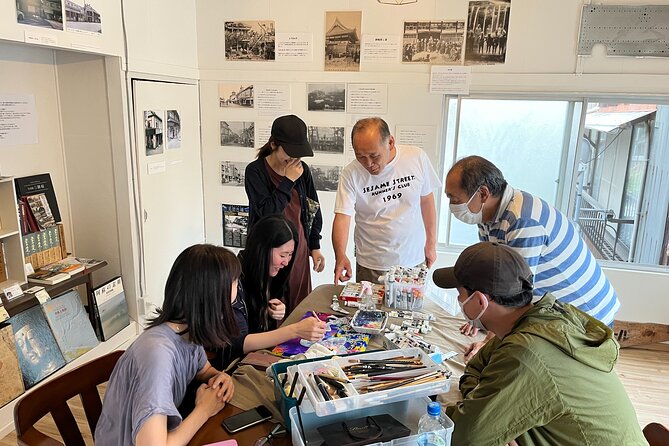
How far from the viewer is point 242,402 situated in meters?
1.36

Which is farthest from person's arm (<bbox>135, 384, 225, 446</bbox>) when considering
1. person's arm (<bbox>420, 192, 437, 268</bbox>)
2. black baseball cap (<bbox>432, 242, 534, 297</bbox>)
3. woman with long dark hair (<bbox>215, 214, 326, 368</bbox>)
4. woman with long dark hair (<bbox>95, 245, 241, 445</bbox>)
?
person's arm (<bbox>420, 192, 437, 268</bbox>)

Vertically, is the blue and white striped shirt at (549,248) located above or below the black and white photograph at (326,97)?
below

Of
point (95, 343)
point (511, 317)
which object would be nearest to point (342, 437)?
point (511, 317)

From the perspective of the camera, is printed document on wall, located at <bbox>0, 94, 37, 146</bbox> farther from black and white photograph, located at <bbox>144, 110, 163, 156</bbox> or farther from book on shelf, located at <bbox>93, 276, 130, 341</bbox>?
book on shelf, located at <bbox>93, 276, 130, 341</bbox>

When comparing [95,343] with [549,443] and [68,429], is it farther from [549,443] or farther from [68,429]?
[549,443]

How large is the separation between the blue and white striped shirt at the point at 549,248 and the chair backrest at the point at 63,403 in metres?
1.36

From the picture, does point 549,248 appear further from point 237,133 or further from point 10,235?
point 237,133

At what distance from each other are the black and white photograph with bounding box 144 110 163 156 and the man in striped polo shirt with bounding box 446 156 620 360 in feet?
7.08

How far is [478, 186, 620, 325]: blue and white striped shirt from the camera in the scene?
64.3 inches

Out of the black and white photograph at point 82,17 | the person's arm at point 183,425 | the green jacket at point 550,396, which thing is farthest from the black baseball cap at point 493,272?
the black and white photograph at point 82,17

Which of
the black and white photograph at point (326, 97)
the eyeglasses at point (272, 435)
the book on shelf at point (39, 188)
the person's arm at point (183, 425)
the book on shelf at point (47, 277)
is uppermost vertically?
the black and white photograph at point (326, 97)

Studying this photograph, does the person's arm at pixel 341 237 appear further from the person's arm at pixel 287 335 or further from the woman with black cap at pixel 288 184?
the person's arm at pixel 287 335

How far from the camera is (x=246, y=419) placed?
4.20ft

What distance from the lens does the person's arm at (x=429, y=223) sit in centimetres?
255
